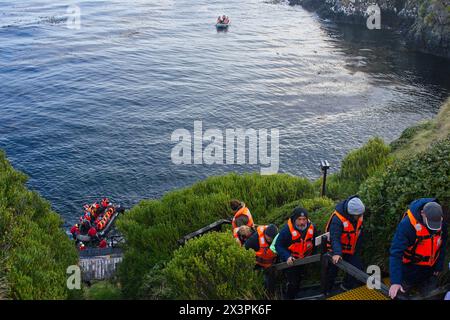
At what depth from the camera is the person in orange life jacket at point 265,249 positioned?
1165cm

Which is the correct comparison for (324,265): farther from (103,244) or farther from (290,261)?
(103,244)

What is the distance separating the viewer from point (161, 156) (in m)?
48.6

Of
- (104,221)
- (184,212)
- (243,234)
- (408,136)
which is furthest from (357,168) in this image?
(104,221)

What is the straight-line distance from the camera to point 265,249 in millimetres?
11844

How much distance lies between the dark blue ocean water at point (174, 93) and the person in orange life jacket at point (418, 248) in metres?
34.6

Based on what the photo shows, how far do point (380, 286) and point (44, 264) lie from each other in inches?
363

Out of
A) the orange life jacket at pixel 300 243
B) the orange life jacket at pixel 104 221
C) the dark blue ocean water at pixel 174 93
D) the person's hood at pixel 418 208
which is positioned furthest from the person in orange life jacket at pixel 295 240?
the dark blue ocean water at pixel 174 93

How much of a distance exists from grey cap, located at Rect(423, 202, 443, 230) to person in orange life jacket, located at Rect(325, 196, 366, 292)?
5.75ft

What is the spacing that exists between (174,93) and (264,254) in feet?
177

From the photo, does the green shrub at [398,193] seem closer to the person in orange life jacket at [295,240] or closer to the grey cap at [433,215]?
the person in orange life jacket at [295,240]

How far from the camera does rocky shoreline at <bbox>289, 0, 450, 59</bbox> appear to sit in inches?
2832

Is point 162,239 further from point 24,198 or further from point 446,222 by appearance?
point 446,222
